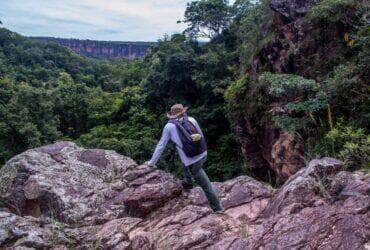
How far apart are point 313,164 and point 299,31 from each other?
619 cm

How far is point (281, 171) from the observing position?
Result: 9195 millimetres

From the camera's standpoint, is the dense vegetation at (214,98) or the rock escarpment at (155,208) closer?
the rock escarpment at (155,208)

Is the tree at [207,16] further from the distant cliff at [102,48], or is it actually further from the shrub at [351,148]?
the distant cliff at [102,48]

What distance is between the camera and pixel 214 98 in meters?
20.9

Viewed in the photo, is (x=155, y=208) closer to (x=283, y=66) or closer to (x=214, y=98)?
(x=283, y=66)

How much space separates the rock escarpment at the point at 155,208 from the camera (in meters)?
3.36

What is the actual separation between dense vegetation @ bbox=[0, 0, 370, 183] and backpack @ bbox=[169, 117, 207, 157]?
182 cm

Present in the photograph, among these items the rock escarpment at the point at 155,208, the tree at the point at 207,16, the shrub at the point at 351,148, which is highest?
the tree at the point at 207,16

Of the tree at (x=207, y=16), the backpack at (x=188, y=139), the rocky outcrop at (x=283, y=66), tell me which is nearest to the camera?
the backpack at (x=188, y=139)

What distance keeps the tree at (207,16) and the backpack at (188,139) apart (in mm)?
21121

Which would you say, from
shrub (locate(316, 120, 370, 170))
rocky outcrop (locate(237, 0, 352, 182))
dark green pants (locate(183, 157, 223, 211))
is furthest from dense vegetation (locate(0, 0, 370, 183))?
dark green pants (locate(183, 157, 223, 211))

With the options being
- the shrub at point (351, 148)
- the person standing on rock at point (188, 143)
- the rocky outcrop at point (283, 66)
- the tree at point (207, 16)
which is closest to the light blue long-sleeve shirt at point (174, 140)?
the person standing on rock at point (188, 143)

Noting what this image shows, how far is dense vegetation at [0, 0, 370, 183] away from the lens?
7.45 m

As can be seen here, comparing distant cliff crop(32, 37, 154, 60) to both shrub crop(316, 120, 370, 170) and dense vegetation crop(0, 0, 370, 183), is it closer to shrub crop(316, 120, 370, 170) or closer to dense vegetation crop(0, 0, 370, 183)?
dense vegetation crop(0, 0, 370, 183)
